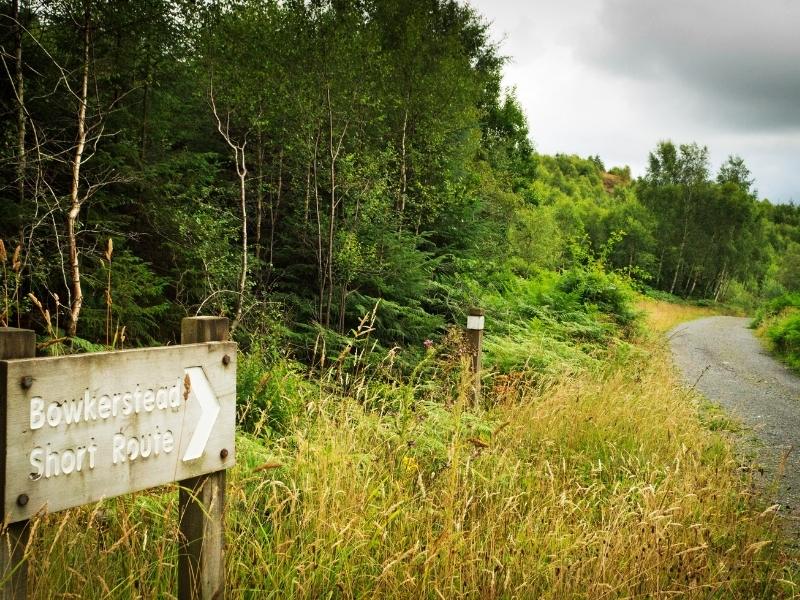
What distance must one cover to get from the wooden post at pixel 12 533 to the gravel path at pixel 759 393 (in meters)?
3.45

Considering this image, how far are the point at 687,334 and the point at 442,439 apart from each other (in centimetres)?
1766

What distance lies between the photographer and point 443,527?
93.1 inches

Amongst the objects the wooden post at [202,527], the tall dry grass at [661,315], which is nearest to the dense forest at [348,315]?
the wooden post at [202,527]

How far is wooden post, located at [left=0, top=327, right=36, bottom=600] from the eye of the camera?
1282 millimetres

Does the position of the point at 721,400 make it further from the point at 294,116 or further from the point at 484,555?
the point at 294,116

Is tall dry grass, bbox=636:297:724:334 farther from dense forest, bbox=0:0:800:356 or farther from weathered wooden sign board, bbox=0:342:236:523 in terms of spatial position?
weathered wooden sign board, bbox=0:342:236:523

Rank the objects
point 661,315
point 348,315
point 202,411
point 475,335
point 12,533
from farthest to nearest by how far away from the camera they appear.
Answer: point 661,315, point 348,315, point 475,335, point 202,411, point 12,533

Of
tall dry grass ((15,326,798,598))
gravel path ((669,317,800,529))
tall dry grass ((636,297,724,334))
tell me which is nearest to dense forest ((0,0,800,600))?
tall dry grass ((15,326,798,598))

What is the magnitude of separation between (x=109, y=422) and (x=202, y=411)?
28cm

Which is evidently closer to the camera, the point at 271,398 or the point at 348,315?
the point at 271,398

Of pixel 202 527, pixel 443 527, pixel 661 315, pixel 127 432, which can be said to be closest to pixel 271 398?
pixel 443 527

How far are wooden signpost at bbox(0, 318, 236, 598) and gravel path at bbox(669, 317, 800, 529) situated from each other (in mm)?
3003

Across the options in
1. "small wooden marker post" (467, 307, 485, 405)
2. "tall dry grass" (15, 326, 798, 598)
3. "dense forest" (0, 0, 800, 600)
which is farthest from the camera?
"small wooden marker post" (467, 307, 485, 405)

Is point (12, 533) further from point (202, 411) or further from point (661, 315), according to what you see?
point (661, 315)
